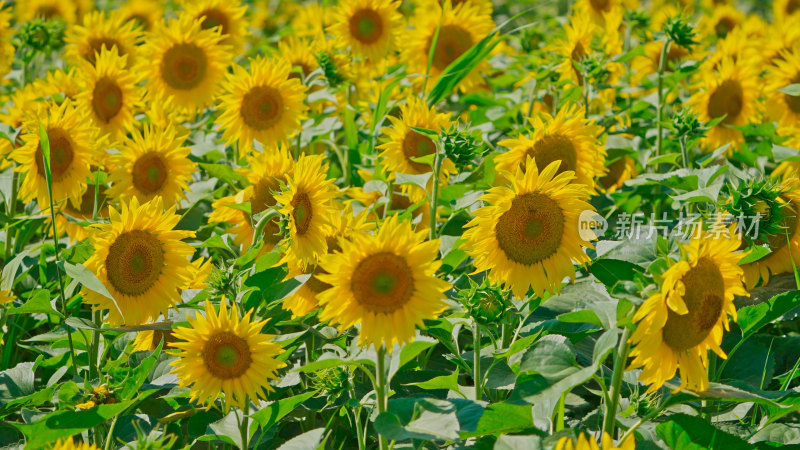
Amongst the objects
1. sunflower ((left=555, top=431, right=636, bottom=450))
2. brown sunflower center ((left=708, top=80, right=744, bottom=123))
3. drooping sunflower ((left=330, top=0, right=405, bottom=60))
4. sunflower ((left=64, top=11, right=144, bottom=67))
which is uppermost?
sunflower ((left=64, top=11, right=144, bottom=67))

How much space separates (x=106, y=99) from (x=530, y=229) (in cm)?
184

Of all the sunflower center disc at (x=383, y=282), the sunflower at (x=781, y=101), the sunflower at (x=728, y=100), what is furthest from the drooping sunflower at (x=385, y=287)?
the sunflower at (x=781, y=101)

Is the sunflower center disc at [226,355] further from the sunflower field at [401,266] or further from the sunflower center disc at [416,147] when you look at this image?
the sunflower center disc at [416,147]

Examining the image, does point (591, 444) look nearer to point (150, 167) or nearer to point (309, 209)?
point (309, 209)

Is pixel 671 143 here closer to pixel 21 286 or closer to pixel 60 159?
pixel 60 159

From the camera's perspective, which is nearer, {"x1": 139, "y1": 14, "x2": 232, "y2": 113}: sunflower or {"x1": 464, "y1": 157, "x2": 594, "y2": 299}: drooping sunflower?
{"x1": 464, "y1": 157, "x2": 594, "y2": 299}: drooping sunflower

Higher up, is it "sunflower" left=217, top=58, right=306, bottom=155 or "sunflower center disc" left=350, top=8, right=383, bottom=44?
"sunflower center disc" left=350, top=8, right=383, bottom=44

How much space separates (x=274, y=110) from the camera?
10.00 feet

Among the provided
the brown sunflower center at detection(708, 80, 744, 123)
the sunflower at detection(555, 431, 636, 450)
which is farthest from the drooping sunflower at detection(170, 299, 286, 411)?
the brown sunflower center at detection(708, 80, 744, 123)

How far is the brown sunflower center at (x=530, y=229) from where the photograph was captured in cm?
207

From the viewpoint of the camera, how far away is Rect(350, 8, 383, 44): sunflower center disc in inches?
146

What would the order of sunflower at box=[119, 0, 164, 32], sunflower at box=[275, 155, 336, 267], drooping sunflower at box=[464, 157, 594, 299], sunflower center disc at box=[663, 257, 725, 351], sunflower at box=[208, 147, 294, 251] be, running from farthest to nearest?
sunflower at box=[119, 0, 164, 32] < sunflower at box=[208, 147, 294, 251] < sunflower at box=[275, 155, 336, 267] < drooping sunflower at box=[464, 157, 594, 299] < sunflower center disc at box=[663, 257, 725, 351]

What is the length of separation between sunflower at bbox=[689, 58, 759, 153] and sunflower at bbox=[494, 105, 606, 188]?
0.94m

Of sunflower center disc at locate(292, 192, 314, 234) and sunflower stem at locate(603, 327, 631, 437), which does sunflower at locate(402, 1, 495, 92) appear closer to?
sunflower center disc at locate(292, 192, 314, 234)
